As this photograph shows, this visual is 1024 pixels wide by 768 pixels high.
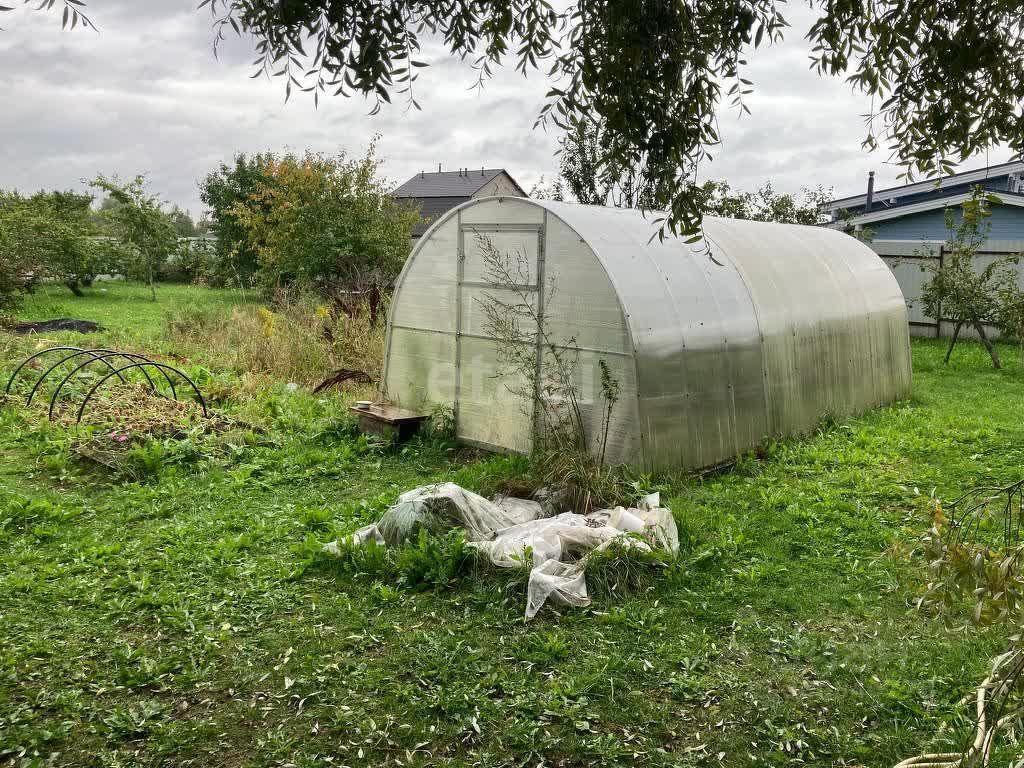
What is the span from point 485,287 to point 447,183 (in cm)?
3098

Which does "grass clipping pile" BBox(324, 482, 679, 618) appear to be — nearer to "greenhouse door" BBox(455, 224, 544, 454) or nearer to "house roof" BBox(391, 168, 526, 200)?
"greenhouse door" BBox(455, 224, 544, 454)

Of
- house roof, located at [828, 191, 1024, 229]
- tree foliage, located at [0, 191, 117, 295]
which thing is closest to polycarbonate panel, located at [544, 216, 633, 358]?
house roof, located at [828, 191, 1024, 229]

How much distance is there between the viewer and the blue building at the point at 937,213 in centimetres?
1842

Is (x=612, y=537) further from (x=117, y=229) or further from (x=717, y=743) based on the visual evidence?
(x=117, y=229)

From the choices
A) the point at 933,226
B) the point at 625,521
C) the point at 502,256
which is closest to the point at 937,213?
the point at 933,226

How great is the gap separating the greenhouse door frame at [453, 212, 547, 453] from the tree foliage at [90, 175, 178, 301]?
63.7 feet

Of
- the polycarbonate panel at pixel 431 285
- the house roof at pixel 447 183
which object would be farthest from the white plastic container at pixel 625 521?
the house roof at pixel 447 183

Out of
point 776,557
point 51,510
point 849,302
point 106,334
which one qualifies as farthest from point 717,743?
point 106,334

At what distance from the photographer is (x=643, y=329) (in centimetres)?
699

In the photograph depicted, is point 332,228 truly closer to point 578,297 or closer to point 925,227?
point 578,297

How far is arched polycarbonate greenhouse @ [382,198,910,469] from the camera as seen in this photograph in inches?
279

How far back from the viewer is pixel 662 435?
704 cm

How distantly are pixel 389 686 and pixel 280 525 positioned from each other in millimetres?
2598

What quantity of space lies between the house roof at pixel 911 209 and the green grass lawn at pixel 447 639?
13218mm
